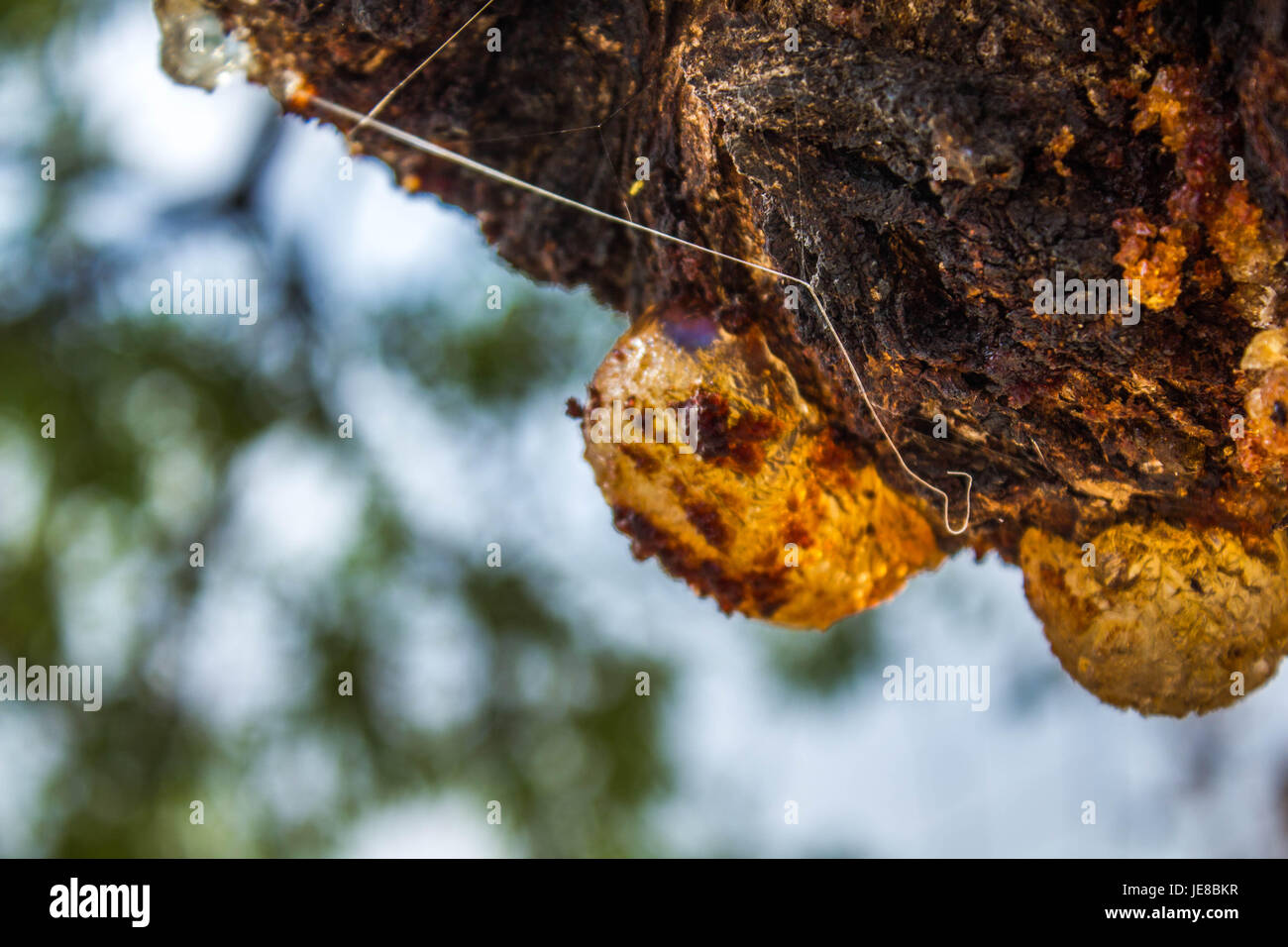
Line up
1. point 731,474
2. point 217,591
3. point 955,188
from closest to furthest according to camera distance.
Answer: point 955,188 < point 731,474 < point 217,591

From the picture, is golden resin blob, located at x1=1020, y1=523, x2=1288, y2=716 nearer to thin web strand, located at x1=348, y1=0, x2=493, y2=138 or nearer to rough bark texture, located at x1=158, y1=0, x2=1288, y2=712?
rough bark texture, located at x1=158, y1=0, x2=1288, y2=712

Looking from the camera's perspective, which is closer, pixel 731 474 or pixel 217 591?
pixel 731 474

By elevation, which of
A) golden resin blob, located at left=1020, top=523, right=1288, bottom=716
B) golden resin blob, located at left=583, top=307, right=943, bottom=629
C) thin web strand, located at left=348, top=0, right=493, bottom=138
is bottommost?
golden resin blob, located at left=1020, top=523, right=1288, bottom=716

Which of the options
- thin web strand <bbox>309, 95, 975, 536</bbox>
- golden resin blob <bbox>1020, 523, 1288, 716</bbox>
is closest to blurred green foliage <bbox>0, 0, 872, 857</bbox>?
thin web strand <bbox>309, 95, 975, 536</bbox>

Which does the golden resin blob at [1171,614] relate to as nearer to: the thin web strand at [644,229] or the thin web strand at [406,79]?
the thin web strand at [644,229]

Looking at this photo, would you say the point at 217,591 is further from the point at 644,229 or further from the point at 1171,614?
the point at 1171,614

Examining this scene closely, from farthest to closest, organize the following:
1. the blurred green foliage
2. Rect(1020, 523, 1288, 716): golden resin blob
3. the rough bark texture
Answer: the blurred green foliage
Rect(1020, 523, 1288, 716): golden resin blob
the rough bark texture

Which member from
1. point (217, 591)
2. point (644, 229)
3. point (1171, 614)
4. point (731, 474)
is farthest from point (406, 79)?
point (217, 591)

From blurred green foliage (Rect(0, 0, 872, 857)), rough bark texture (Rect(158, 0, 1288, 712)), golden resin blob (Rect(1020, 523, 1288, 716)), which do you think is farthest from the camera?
blurred green foliage (Rect(0, 0, 872, 857))

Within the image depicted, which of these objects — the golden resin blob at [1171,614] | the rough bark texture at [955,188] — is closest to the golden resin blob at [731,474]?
the rough bark texture at [955,188]
